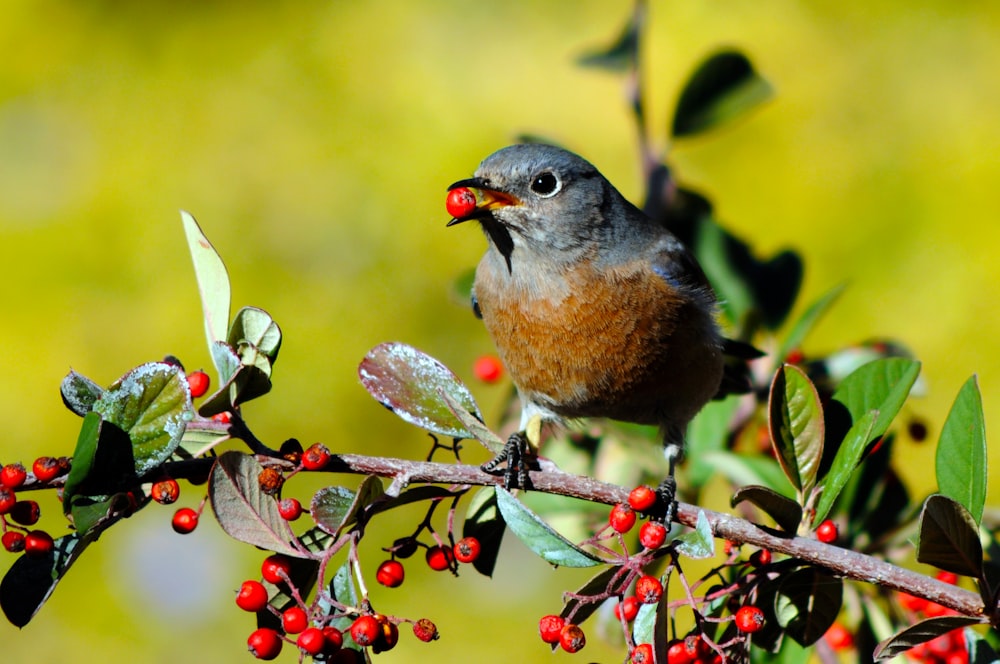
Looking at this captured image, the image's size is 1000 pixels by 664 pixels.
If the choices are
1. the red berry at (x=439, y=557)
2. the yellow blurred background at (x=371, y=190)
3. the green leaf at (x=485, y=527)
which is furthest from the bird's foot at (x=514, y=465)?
the yellow blurred background at (x=371, y=190)

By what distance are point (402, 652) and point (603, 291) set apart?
198 cm

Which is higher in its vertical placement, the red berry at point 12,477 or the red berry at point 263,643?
the red berry at point 12,477

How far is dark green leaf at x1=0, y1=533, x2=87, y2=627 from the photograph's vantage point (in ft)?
5.71

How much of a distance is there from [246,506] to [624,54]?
220cm

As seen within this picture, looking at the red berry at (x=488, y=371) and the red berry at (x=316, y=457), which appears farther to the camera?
the red berry at (x=488, y=371)

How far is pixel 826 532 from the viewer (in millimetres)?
2123

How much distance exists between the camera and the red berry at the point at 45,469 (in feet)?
5.88

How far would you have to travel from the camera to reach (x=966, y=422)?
6.59 ft

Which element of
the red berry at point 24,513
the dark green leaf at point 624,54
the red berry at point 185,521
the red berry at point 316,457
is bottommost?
the red berry at point 185,521

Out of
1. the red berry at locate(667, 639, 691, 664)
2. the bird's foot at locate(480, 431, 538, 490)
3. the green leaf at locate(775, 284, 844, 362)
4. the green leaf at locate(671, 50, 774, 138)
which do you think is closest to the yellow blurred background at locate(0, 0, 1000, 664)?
the green leaf at locate(671, 50, 774, 138)

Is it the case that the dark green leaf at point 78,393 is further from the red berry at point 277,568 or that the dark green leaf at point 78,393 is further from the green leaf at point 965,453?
the green leaf at point 965,453

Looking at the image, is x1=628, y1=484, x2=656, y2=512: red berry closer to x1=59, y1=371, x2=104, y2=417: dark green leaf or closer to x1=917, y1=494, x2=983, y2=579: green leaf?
x1=917, y1=494, x2=983, y2=579: green leaf

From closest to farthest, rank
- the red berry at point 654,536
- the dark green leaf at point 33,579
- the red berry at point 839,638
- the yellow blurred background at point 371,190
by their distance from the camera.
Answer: the dark green leaf at point 33,579
the red berry at point 654,536
the red berry at point 839,638
the yellow blurred background at point 371,190

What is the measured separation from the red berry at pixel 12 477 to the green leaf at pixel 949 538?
5.01 ft
